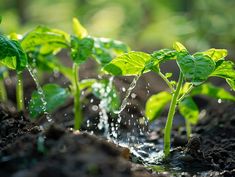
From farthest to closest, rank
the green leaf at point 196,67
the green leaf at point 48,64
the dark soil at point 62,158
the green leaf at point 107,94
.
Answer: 1. the green leaf at point 48,64
2. the green leaf at point 107,94
3. the green leaf at point 196,67
4. the dark soil at point 62,158

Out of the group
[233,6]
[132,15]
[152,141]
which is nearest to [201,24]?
[233,6]

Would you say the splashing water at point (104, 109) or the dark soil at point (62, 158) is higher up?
the splashing water at point (104, 109)

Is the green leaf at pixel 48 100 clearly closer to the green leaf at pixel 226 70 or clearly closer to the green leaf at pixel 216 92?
the green leaf at pixel 216 92

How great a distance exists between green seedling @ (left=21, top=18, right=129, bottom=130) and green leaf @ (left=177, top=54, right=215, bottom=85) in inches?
30.5

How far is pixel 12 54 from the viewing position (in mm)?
2686

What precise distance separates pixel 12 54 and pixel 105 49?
74cm

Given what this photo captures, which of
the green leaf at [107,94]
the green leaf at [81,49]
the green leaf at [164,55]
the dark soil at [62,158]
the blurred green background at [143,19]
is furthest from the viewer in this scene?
the blurred green background at [143,19]

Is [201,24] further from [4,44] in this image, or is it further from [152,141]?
[4,44]

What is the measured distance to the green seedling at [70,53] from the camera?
310cm

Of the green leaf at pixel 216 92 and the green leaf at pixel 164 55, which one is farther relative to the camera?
the green leaf at pixel 216 92

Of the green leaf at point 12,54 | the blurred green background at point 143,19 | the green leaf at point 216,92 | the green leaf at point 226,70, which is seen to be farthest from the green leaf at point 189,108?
the blurred green background at point 143,19

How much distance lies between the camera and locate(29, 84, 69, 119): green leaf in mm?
3100

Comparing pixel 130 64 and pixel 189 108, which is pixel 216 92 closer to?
pixel 189 108

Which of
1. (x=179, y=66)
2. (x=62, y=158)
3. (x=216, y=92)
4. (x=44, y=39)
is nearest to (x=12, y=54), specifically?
(x=44, y=39)
